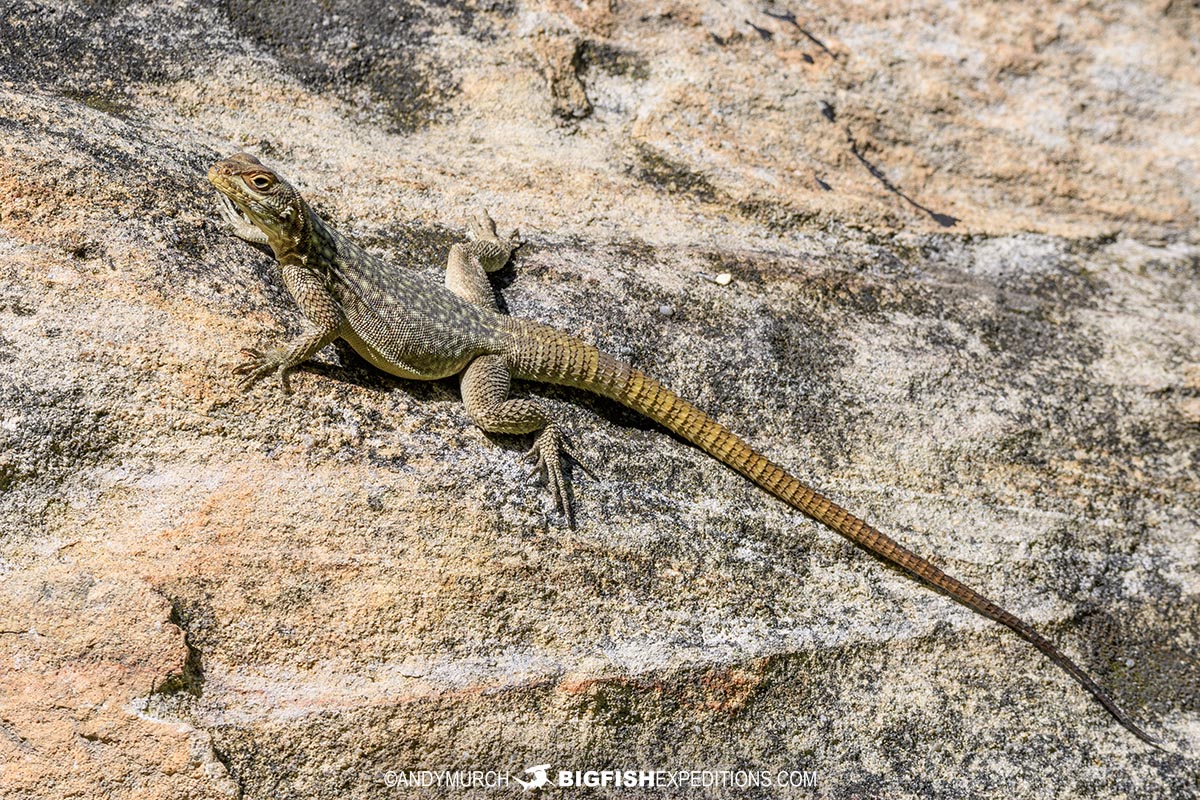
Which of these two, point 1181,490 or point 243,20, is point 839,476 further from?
point 243,20

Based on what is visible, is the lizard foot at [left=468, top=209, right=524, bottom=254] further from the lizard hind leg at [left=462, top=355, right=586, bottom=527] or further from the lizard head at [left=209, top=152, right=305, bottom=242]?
the lizard head at [left=209, top=152, right=305, bottom=242]

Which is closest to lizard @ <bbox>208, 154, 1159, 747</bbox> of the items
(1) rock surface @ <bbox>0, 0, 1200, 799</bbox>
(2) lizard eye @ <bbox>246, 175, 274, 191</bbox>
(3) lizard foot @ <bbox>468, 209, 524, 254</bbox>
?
(2) lizard eye @ <bbox>246, 175, 274, 191</bbox>

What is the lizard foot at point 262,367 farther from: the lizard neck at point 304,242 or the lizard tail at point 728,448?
the lizard tail at point 728,448

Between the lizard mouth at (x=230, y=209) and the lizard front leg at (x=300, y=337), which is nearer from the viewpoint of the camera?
the lizard front leg at (x=300, y=337)

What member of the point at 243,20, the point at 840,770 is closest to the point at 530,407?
the point at 840,770

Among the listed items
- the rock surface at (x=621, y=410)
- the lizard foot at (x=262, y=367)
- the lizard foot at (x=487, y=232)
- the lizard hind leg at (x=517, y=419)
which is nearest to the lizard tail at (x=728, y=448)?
the rock surface at (x=621, y=410)

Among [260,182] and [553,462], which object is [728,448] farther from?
[260,182]
